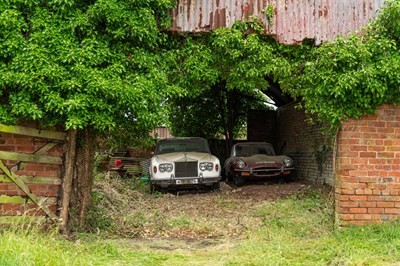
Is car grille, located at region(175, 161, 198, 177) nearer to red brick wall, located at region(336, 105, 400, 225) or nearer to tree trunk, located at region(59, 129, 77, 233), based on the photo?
tree trunk, located at region(59, 129, 77, 233)

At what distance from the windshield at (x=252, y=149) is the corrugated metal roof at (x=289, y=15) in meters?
8.06

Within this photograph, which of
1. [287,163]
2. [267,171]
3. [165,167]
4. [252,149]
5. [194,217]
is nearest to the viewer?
[194,217]

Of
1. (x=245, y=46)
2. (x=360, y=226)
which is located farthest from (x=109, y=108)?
(x=360, y=226)

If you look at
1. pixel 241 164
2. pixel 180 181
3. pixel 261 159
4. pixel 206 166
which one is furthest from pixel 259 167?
pixel 180 181

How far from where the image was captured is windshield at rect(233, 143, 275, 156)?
14586 millimetres

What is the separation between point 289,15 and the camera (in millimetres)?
6828

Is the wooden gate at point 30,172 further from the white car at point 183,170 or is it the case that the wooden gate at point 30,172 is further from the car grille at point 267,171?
the car grille at point 267,171

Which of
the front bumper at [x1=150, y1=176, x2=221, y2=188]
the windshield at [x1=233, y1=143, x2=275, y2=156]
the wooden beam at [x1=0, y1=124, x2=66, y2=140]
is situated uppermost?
the wooden beam at [x1=0, y1=124, x2=66, y2=140]

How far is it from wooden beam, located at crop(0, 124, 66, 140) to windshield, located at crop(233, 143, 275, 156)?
9.02 m

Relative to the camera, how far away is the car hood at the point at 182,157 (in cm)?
1164

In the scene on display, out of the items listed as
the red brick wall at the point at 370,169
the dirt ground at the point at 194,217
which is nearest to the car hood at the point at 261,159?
the dirt ground at the point at 194,217

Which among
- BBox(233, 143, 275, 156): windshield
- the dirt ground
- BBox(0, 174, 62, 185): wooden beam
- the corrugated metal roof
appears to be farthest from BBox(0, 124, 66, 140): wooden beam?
BBox(233, 143, 275, 156): windshield

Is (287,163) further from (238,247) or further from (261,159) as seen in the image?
(238,247)

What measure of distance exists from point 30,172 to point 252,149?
956 cm
